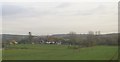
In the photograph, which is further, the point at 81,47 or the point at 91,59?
the point at 81,47

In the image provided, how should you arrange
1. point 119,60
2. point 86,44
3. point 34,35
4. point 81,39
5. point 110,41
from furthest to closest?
point 86,44
point 81,39
point 34,35
point 110,41
point 119,60

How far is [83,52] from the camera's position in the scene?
451 inches

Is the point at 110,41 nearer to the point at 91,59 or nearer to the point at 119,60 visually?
the point at 91,59

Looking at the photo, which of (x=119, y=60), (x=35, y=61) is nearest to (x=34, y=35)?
(x=35, y=61)

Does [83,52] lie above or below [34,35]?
below

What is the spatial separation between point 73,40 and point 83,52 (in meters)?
0.99

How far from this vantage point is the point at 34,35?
32.4 feet

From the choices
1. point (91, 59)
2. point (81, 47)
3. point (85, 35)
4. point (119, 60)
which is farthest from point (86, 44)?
point (119, 60)

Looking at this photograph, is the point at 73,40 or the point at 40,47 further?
the point at 40,47

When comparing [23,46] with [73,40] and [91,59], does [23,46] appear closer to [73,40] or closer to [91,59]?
[73,40]

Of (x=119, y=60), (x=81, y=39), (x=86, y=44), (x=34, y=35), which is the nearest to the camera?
(x=119, y=60)

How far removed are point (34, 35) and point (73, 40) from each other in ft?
6.35

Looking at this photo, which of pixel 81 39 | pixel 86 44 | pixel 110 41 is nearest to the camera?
pixel 110 41

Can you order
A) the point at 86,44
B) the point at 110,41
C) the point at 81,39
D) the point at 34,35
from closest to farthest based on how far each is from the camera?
1. the point at 110,41
2. the point at 34,35
3. the point at 81,39
4. the point at 86,44
